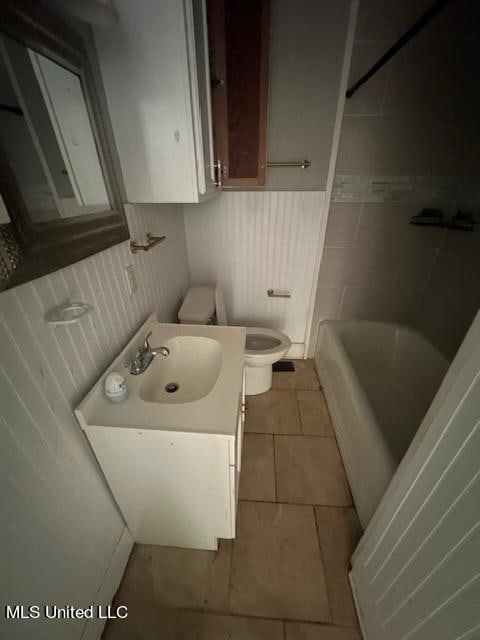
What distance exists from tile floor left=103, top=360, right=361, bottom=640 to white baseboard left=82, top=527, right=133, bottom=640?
Answer: 4 cm

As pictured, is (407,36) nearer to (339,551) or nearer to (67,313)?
(67,313)

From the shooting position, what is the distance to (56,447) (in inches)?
25.3

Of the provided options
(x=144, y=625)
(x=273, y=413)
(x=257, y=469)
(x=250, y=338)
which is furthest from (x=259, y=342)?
(x=144, y=625)

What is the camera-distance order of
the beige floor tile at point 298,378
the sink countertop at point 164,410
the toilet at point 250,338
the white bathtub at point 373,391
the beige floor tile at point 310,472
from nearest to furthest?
the sink countertop at point 164,410 < the white bathtub at point 373,391 < the beige floor tile at point 310,472 < the toilet at point 250,338 < the beige floor tile at point 298,378

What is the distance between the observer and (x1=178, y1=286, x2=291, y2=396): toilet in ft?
4.95

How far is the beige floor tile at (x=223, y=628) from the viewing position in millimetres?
831

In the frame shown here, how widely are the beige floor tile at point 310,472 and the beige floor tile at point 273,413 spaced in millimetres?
78

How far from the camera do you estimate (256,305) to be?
1.98 metres

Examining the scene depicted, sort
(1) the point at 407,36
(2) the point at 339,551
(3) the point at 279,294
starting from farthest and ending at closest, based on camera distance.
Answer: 1. (3) the point at 279,294
2. (2) the point at 339,551
3. (1) the point at 407,36

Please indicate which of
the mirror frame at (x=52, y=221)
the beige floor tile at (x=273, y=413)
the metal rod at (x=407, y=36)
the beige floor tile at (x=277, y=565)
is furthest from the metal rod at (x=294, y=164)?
the beige floor tile at (x=277, y=565)

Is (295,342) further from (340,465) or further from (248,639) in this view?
(248,639)

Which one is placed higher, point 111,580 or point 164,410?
point 164,410

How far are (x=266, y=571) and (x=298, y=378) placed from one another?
3.79 feet

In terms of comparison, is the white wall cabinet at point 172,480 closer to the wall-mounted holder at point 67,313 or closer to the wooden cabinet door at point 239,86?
the wall-mounted holder at point 67,313
